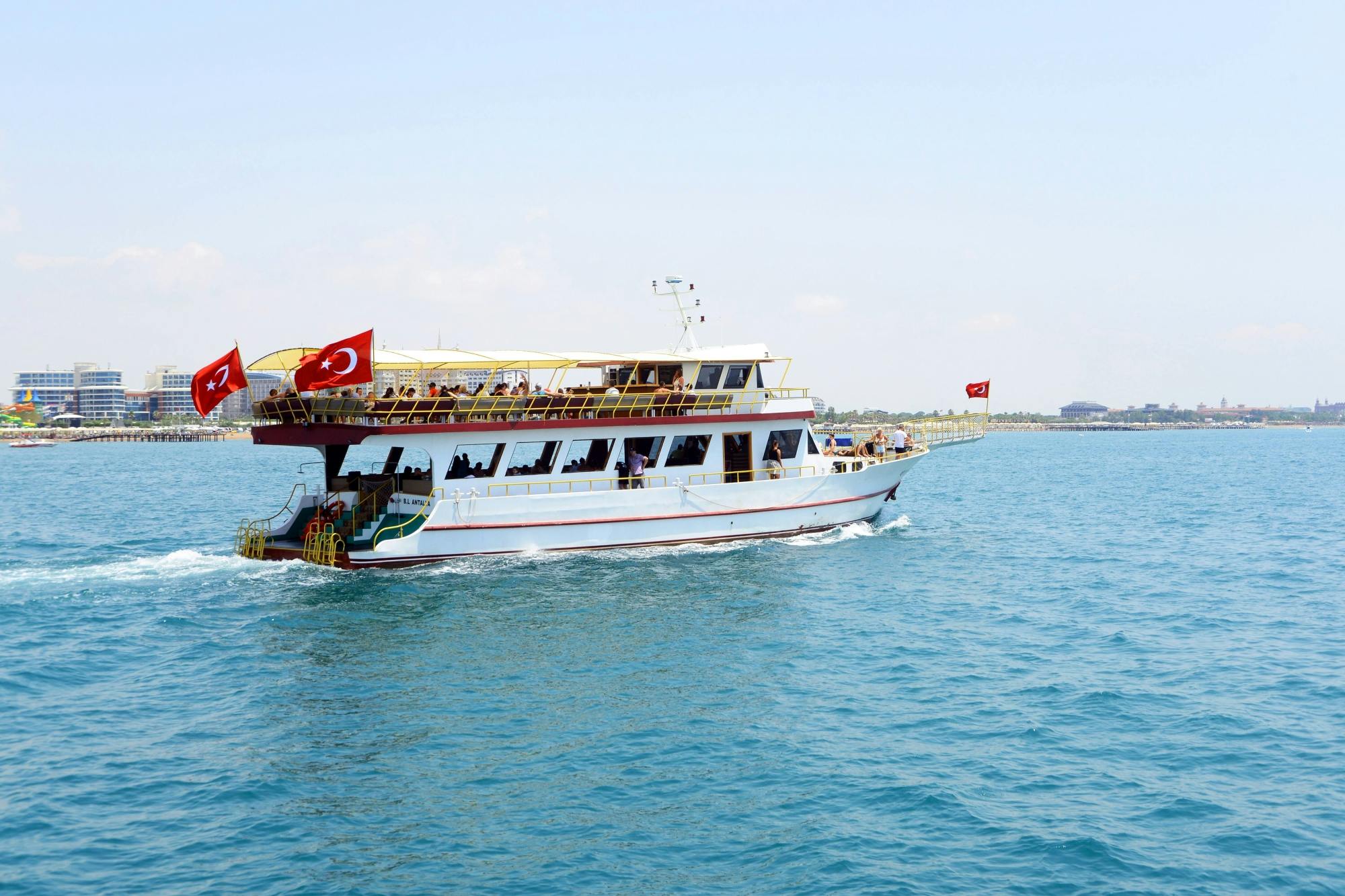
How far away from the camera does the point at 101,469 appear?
270 feet

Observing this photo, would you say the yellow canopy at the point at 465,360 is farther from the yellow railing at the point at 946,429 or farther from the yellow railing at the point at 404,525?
the yellow railing at the point at 946,429

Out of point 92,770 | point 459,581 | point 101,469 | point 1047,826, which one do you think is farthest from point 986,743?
point 101,469

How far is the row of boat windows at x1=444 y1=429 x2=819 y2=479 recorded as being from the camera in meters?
26.5

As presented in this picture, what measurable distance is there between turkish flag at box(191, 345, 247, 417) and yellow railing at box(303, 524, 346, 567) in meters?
3.76

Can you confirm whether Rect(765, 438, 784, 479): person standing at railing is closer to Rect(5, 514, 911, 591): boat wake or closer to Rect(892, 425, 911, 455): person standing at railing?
Rect(5, 514, 911, 591): boat wake

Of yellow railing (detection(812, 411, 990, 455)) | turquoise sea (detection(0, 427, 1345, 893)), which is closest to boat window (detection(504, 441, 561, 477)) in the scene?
turquoise sea (detection(0, 427, 1345, 893))

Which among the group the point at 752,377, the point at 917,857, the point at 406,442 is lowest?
the point at 917,857

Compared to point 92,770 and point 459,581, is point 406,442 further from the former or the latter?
point 92,770

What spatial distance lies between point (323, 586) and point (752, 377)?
12981 millimetres

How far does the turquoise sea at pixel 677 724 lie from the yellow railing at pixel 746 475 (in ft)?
6.14

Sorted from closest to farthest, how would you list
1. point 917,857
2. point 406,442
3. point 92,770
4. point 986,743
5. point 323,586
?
point 917,857
point 92,770
point 986,743
point 323,586
point 406,442

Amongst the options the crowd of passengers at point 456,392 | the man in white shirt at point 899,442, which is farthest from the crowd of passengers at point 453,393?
the man in white shirt at point 899,442

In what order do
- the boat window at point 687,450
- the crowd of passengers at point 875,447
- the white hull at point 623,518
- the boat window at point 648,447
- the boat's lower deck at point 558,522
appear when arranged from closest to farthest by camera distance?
the boat's lower deck at point 558,522, the white hull at point 623,518, the boat window at point 648,447, the boat window at point 687,450, the crowd of passengers at point 875,447

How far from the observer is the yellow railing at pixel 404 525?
985 inches
